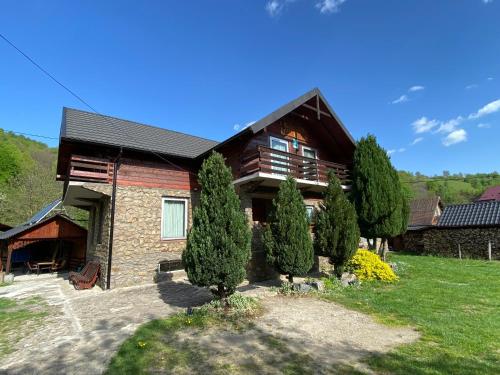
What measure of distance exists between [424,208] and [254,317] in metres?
33.7

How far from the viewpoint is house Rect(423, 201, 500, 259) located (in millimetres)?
20641

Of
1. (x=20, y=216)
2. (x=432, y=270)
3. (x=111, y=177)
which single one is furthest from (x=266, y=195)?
(x=20, y=216)

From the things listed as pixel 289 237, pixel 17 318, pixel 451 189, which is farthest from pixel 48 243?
pixel 451 189

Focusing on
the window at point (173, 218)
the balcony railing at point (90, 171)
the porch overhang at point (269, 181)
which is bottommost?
the window at point (173, 218)

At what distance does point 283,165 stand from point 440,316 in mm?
7312

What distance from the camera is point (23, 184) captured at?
33094 mm

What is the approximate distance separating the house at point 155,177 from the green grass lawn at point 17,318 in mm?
2489

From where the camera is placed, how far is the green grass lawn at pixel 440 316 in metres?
4.90

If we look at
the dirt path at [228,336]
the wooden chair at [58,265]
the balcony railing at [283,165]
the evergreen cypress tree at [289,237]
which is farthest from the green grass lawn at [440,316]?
the wooden chair at [58,265]

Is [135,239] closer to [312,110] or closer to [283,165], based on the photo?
[283,165]

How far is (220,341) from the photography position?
5871 mm

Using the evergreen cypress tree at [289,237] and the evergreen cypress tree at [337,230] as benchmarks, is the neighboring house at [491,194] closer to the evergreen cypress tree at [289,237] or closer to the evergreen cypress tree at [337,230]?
the evergreen cypress tree at [337,230]

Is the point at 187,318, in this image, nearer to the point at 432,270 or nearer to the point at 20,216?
the point at 432,270

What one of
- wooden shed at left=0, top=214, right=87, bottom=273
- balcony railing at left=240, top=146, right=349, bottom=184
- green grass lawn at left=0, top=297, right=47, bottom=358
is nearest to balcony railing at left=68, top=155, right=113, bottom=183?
green grass lawn at left=0, top=297, right=47, bottom=358
